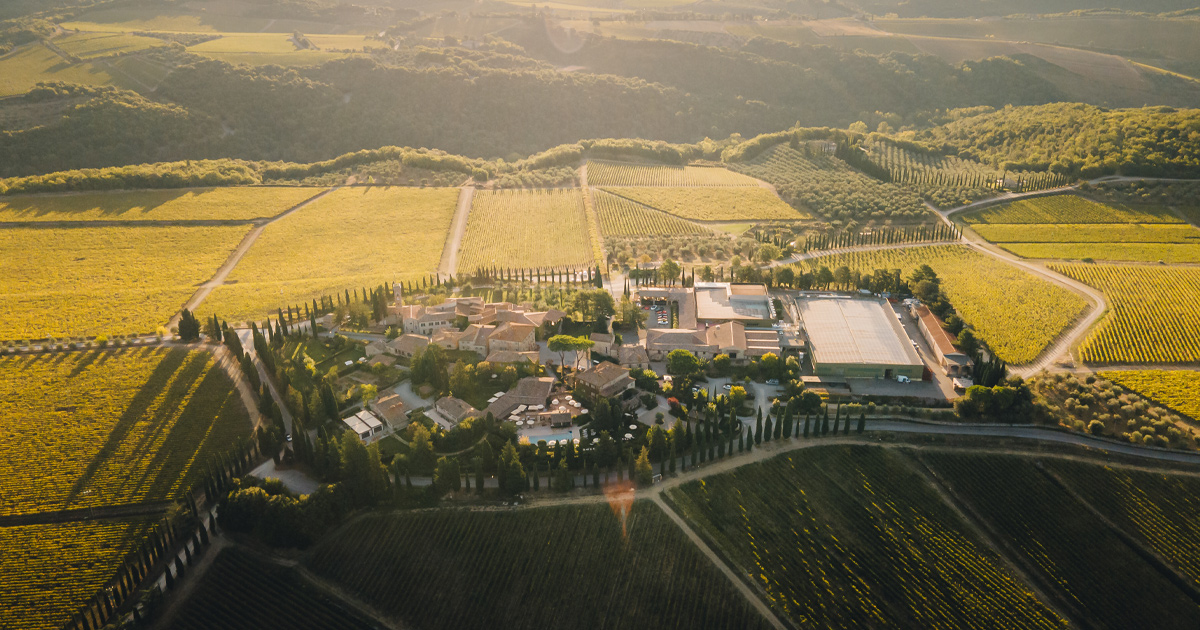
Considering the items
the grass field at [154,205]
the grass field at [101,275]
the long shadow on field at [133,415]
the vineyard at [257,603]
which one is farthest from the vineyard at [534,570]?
the grass field at [154,205]

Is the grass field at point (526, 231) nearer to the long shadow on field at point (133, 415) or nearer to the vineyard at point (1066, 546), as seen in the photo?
the long shadow on field at point (133, 415)

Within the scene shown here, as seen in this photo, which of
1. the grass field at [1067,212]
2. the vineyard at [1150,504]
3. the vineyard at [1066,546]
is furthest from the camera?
the grass field at [1067,212]

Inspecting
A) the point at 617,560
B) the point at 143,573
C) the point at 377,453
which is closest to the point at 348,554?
the point at 377,453

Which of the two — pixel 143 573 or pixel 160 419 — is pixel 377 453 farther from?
pixel 160 419

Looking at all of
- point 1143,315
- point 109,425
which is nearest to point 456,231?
point 109,425

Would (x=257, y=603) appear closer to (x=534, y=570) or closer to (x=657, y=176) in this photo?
(x=534, y=570)

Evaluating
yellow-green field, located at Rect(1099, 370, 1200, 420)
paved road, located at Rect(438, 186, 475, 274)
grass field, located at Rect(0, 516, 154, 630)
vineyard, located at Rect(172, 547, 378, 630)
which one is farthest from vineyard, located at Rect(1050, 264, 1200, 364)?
grass field, located at Rect(0, 516, 154, 630)
